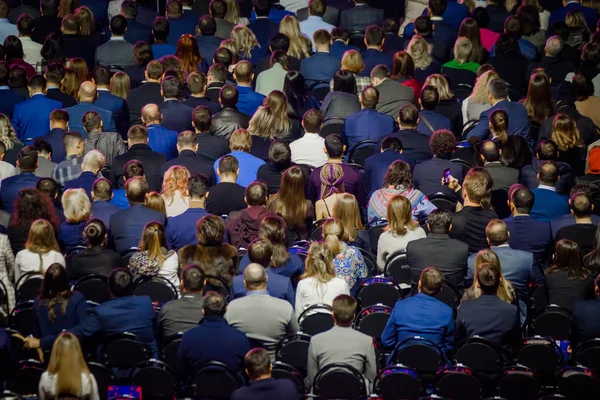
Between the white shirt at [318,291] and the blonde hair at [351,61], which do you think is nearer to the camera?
the white shirt at [318,291]

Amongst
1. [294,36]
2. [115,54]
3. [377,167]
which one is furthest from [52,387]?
[294,36]

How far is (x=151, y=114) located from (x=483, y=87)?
14.0ft

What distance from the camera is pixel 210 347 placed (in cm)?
894

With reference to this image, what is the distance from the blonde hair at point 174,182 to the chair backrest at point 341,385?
12.4 ft

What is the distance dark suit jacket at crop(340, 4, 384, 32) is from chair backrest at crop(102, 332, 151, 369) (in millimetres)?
8951

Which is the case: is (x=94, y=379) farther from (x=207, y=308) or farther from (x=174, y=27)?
(x=174, y=27)

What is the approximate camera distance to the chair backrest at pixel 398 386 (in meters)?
8.48

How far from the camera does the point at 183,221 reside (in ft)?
36.4

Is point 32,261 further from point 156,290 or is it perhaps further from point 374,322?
point 374,322

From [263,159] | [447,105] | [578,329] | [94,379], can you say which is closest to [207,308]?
[94,379]

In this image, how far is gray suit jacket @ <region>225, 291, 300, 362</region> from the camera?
951 cm

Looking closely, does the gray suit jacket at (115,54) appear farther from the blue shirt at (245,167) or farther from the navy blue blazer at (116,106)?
the blue shirt at (245,167)

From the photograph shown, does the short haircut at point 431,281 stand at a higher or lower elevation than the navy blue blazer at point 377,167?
lower

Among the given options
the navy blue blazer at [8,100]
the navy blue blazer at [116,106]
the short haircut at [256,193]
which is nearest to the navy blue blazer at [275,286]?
the short haircut at [256,193]
